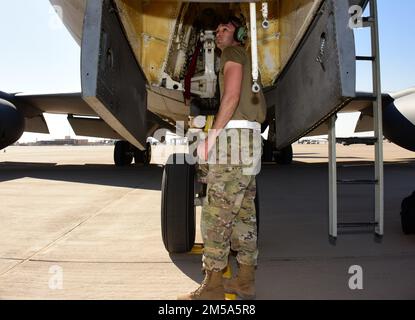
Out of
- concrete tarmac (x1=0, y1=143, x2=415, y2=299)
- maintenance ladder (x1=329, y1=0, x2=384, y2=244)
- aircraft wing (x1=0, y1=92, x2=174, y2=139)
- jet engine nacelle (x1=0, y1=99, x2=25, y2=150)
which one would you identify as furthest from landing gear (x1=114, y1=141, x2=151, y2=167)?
maintenance ladder (x1=329, y1=0, x2=384, y2=244)

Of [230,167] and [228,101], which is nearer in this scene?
[228,101]

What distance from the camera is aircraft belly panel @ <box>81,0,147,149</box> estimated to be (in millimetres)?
2750

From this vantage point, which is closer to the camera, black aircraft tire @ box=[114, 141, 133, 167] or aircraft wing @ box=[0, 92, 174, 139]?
aircraft wing @ box=[0, 92, 174, 139]

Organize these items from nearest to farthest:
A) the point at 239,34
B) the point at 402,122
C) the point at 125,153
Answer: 1. the point at 239,34
2. the point at 402,122
3. the point at 125,153

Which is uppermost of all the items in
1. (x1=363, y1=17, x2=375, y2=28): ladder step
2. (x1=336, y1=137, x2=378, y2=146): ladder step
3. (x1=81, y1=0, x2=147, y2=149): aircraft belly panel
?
(x1=363, y1=17, x2=375, y2=28): ladder step

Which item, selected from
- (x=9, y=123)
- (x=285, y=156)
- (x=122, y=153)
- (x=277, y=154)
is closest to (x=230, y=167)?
(x=9, y=123)

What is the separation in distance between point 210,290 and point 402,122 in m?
6.19

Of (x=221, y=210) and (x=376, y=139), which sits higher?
(x=376, y=139)

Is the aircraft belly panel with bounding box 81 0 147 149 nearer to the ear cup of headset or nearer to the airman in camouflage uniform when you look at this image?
the airman in camouflage uniform

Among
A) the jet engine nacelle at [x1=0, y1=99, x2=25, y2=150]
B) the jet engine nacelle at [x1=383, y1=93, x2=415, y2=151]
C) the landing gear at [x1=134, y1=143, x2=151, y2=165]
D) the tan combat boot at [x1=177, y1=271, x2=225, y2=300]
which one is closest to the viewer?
the tan combat boot at [x1=177, y1=271, x2=225, y2=300]

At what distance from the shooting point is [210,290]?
2.75 metres

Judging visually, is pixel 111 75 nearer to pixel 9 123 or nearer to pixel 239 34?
pixel 239 34

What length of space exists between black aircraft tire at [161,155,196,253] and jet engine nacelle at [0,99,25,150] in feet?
26.9
